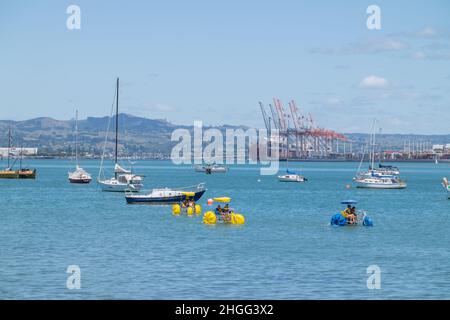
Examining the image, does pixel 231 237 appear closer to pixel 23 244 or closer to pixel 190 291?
pixel 23 244

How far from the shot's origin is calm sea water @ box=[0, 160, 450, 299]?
36.8m

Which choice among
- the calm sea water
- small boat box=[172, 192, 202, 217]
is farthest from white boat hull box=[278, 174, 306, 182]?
small boat box=[172, 192, 202, 217]

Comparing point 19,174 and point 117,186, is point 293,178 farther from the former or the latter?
point 117,186

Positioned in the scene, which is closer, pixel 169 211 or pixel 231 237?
pixel 231 237

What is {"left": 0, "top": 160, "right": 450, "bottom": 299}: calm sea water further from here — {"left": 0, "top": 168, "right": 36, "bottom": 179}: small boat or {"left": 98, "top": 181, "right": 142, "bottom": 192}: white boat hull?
{"left": 0, "top": 168, "right": 36, "bottom": 179}: small boat

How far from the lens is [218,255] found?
158 feet

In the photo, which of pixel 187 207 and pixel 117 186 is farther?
pixel 117 186

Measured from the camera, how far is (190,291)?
3600cm

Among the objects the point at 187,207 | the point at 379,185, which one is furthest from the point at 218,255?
the point at 379,185
